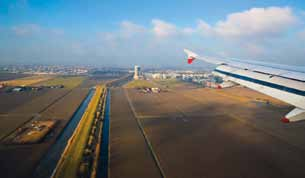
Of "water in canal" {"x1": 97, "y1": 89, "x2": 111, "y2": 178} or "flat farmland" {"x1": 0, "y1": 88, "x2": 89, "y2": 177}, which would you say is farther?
"flat farmland" {"x1": 0, "y1": 88, "x2": 89, "y2": 177}

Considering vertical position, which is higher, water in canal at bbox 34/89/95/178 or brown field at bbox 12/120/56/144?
brown field at bbox 12/120/56/144

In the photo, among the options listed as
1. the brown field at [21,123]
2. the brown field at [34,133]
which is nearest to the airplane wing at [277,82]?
the brown field at [21,123]

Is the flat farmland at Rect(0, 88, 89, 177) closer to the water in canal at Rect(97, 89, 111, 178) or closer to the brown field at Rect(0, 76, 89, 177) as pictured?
the brown field at Rect(0, 76, 89, 177)

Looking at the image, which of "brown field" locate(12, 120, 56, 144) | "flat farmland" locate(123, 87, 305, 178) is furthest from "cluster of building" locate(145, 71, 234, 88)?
"brown field" locate(12, 120, 56, 144)

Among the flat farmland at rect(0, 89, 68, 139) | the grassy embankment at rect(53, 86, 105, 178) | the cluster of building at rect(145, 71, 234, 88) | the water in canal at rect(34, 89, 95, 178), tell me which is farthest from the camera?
the cluster of building at rect(145, 71, 234, 88)

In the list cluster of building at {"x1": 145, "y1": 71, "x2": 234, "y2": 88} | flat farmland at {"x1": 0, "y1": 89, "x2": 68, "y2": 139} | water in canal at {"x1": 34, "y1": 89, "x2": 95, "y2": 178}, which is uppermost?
cluster of building at {"x1": 145, "y1": 71, "x2": 234, "y2": 88}

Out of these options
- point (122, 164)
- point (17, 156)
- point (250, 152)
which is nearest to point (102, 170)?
point (122, 164)

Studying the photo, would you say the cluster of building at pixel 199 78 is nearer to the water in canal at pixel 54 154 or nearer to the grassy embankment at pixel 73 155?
the water in canal at pixel 54 154
